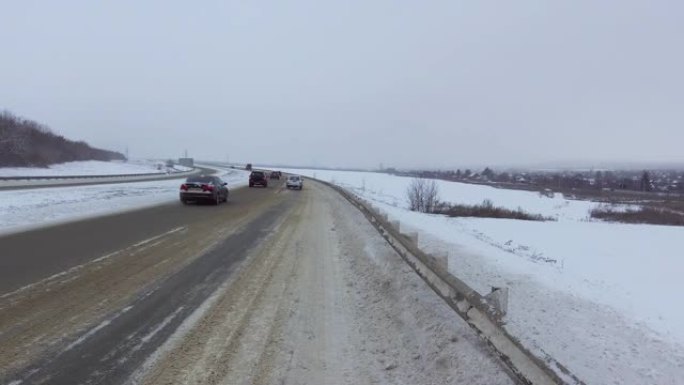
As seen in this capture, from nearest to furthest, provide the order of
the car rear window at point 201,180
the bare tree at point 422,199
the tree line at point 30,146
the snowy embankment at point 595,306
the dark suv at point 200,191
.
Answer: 1. the snowy embankment at point 595,306
2. the dark suv at point 200,191
3. the car rear window at point 201,180
4. the bare tree at point 422,199
5. the tree line at point 30,146

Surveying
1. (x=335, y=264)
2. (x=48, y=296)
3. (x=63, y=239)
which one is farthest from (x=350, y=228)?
(x=48, y=296)

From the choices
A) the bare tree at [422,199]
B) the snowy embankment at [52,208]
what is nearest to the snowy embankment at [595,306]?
the snowy embankment at [52,208]

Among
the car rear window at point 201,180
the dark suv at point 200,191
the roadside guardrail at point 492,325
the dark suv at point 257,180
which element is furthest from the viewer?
the dark suv at point 257,180

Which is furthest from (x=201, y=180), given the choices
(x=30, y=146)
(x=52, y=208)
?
(x=30, y=146)

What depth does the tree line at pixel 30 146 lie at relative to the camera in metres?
73.7

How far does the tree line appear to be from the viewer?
7369 cm

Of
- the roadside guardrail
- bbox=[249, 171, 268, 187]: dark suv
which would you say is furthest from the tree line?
the roadside guardrail

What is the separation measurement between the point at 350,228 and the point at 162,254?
24.3ft

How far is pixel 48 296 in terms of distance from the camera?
22.9ft

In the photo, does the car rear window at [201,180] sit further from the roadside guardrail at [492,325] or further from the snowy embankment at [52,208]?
the roadside guardrail at [492,325]

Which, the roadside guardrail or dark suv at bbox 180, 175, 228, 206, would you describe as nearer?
the roadside guardrail

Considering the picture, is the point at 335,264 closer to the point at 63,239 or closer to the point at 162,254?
the point at 162,254

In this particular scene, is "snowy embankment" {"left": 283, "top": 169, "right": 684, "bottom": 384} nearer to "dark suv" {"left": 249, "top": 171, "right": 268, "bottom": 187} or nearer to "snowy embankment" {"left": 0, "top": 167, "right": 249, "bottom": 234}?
"snowy embankment" {"left": 0, "top": 167, "right": 249, "bottom": 234}

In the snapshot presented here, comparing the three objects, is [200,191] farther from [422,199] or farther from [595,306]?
[422,199]
